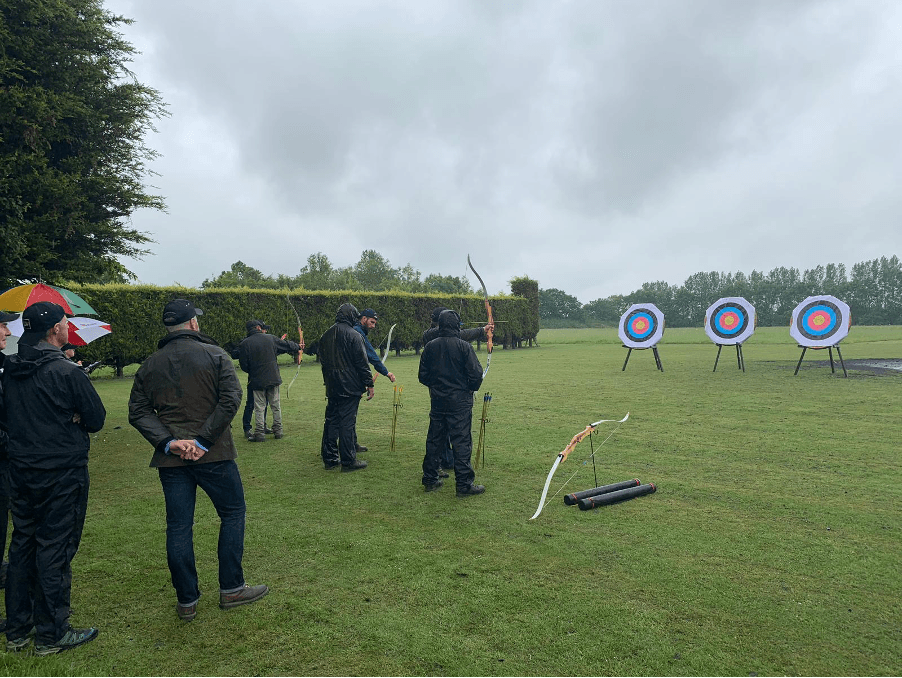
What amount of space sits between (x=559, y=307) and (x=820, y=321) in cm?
7503

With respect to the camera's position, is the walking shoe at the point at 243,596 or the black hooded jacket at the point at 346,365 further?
the black hooded jacket at the point at 346,365

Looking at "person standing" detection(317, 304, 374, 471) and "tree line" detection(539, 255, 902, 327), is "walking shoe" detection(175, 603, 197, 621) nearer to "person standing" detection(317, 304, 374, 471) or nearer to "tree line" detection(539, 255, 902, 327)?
"person standing" detection(317, 304, 374, 471)

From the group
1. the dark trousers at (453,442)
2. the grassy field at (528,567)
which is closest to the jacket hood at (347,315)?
the dark trousers at (453,442)

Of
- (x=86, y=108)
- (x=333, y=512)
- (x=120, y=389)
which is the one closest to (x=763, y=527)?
(x=333, y=512)

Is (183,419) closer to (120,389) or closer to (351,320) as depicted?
(351,320)

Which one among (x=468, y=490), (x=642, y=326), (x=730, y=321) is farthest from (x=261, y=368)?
(x=730, y=321)

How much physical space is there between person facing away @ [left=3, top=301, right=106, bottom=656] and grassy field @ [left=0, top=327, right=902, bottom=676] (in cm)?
24

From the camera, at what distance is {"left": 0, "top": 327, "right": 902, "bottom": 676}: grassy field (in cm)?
291

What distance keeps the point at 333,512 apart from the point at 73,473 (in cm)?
242

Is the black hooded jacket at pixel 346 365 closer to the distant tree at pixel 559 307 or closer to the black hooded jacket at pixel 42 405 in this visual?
the black hooded jacket at pixel 42 405

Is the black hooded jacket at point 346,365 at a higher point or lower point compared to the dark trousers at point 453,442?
higher

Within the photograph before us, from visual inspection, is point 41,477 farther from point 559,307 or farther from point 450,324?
point 559,307

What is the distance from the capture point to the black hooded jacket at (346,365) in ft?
21.5

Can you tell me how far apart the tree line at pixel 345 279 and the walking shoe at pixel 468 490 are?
37804 millimetres
